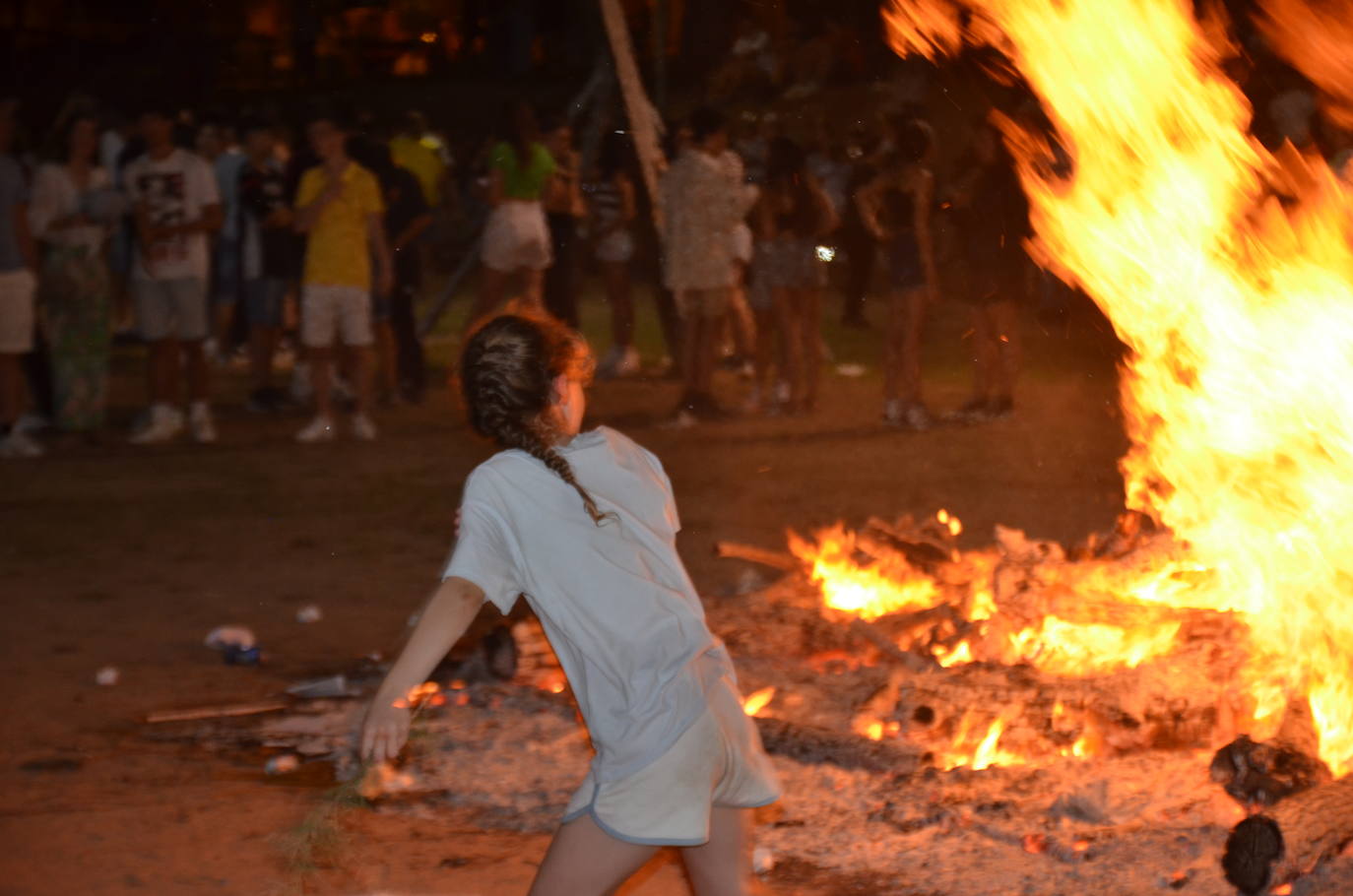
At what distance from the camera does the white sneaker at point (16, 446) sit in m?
11.9

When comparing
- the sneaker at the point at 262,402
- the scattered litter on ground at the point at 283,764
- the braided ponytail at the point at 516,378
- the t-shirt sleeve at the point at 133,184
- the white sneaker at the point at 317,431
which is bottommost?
the sneaker at the point at 262,402

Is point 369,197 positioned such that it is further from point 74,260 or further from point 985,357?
point 985,357

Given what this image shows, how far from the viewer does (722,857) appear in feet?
11.6

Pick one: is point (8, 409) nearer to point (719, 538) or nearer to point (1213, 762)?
point (719, 538)

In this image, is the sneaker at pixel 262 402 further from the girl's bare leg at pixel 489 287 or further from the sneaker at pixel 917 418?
the sneaker at pixel 917 418

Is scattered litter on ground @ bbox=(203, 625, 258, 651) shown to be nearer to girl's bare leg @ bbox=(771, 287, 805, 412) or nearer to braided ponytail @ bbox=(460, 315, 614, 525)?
braided ponytail @ bbox=(460, 315, 614, 525)

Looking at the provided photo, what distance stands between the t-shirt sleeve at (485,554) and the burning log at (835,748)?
2.67m

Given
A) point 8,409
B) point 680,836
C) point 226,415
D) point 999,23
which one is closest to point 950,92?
point 226,415

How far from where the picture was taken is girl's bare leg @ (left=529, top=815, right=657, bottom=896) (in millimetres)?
3387

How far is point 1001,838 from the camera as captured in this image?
5.20 meters

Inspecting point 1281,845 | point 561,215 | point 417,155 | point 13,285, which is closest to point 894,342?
point 561,215

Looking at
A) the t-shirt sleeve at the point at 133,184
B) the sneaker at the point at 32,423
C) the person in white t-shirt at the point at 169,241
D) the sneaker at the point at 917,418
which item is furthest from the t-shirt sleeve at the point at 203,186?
the sneaker at the point at 917,418

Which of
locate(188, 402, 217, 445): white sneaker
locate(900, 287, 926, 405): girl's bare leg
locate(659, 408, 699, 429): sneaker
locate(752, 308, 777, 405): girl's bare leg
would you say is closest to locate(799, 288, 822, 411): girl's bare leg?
locate(752, 308, 777, 405): girl's bare leg

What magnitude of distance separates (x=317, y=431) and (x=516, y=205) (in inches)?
96.7
